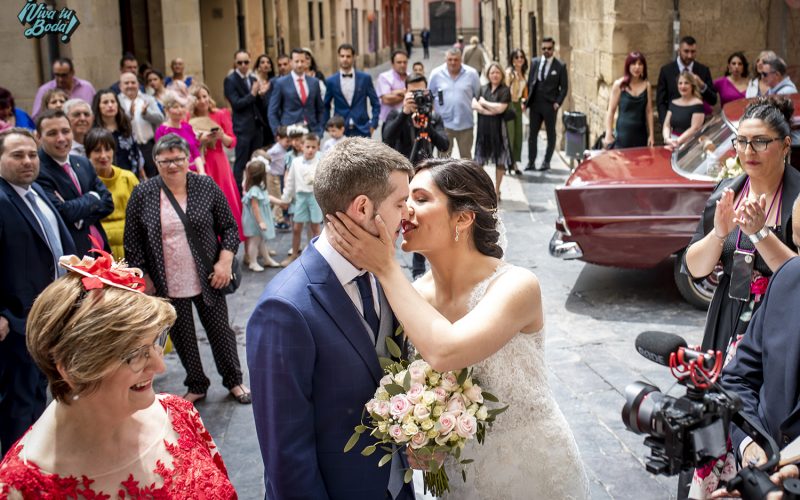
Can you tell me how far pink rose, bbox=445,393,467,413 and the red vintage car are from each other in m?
5.75

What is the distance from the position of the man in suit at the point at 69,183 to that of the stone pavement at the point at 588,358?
1406mm

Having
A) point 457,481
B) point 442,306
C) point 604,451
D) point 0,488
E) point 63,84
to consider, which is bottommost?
point 604,451

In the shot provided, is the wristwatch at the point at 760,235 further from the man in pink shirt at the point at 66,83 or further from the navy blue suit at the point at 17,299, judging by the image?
the man in pink shirt at the point at 66,83

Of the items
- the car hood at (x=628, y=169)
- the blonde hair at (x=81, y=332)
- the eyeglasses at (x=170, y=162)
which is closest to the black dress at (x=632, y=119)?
the car hood at (x=628, y=169)

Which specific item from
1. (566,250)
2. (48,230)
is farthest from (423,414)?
(566,250)

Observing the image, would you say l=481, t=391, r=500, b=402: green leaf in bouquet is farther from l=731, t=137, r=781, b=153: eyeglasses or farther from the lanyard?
l=731, t=137, r=781, b=153: eyeglasses

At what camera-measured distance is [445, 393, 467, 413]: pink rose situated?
10.2ft

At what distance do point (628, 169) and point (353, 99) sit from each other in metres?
5.41

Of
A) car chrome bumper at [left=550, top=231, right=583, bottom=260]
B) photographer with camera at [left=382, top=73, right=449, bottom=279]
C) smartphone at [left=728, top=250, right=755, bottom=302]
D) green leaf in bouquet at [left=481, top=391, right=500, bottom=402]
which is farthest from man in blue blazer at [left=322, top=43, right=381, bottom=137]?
green leaf in bouquet at [left=481, top=391, right=500, bottom=402]

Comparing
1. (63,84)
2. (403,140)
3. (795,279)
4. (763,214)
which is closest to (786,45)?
(403,140)

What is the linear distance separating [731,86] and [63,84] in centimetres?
861

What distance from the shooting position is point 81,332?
8.98 feet

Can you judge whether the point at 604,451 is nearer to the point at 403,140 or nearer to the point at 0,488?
the point at 0,488

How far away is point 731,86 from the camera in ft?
42.2
